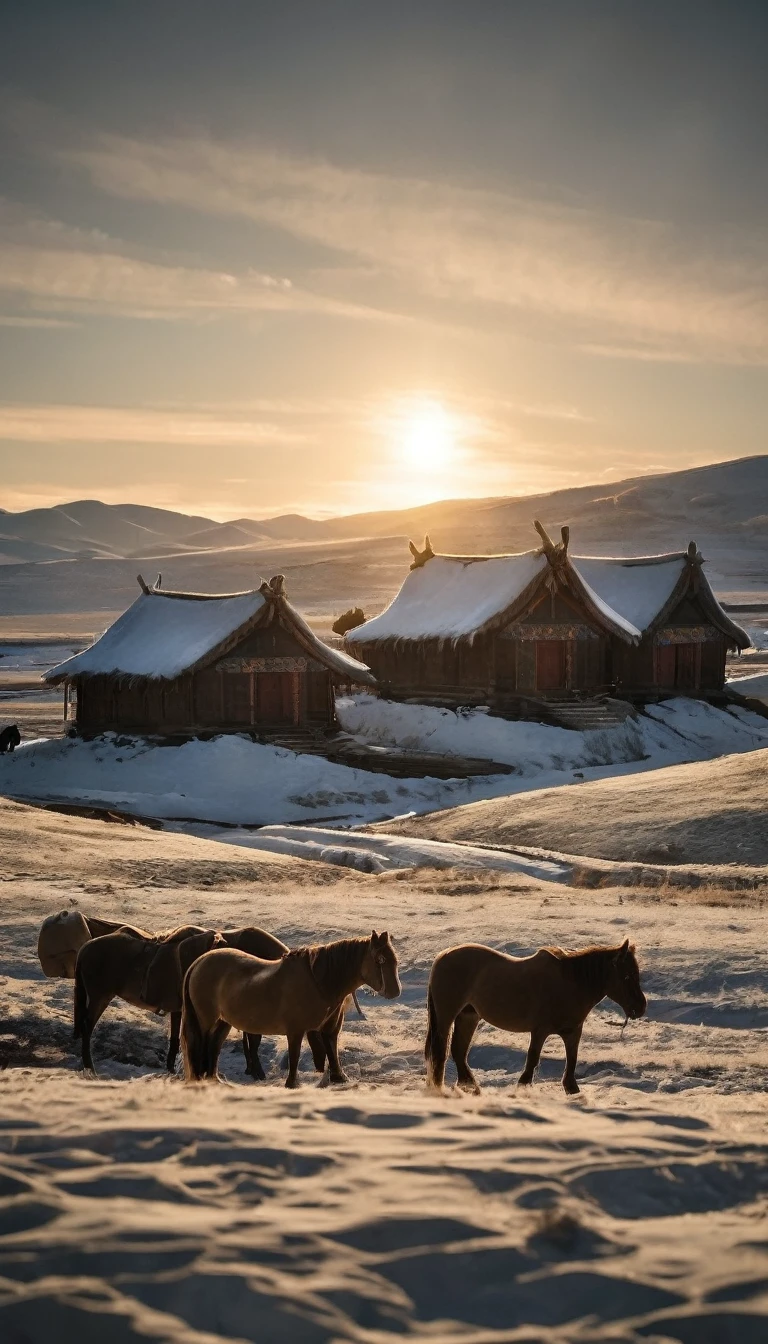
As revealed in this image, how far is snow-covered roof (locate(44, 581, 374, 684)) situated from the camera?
1374 inches

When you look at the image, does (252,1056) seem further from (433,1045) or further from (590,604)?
(590,604)

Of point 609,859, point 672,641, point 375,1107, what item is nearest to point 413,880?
point 609,859

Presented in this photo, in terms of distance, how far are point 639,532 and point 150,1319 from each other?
152138 millimetres

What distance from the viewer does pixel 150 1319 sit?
418 cm

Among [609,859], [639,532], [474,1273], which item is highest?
[639,532]

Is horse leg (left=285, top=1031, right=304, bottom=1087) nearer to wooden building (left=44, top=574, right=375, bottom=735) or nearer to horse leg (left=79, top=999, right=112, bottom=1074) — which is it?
horse leg (left=79, top=999, right=112, bottom=1074)

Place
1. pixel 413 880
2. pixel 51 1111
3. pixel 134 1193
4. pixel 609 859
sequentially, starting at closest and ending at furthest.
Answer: pixel 134 1193 → pixel 51 1111 → pixel 413 880 → pixel 609 859

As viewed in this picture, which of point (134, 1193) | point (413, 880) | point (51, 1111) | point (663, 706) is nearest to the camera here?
point (134, 1193)

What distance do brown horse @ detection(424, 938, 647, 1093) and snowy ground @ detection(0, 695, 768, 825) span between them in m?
20.3

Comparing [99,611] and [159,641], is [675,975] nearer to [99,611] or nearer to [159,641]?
[159,641]

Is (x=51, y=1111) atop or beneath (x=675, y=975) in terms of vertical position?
atop

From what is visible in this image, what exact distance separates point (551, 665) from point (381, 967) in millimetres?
32375

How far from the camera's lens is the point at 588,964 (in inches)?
331

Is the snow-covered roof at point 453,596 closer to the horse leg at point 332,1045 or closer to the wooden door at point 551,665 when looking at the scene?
the wooden door at point 551,665
